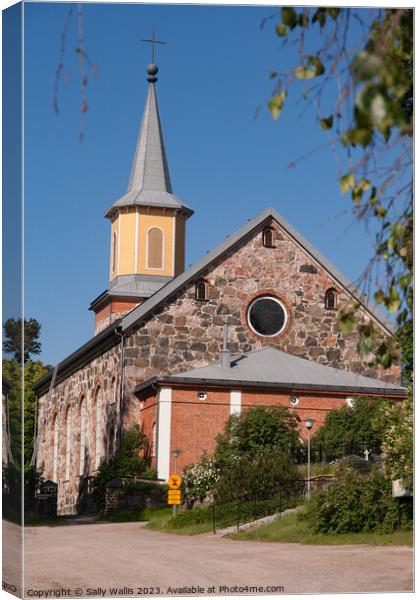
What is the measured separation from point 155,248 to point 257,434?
7849mm

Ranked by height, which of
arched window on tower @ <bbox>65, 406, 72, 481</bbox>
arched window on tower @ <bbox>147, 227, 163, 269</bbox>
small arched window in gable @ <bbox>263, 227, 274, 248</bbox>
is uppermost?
arched window on tower @ <bbox>147, 227, 163, 269</bbox>

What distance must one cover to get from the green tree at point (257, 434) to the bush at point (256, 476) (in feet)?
0.41

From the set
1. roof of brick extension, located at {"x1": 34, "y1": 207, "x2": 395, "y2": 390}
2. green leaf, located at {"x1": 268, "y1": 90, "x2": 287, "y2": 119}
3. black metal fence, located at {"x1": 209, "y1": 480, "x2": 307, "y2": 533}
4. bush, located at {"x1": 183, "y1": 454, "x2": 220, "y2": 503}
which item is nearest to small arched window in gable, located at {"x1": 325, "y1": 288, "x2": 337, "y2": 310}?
roof of brick extension, located at {"x1": 34, "y1": 207, "x2": 395, "y2": 390}

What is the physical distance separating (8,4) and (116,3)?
1.01 meters

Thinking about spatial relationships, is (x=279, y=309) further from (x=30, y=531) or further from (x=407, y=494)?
(x=30, y=531)

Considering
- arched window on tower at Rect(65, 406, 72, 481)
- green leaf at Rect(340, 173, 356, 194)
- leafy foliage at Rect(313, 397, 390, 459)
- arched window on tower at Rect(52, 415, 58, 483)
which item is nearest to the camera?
green leaf at Rect(340, 173, 356, 194)

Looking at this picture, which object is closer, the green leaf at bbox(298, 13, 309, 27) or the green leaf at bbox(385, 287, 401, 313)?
the green leaf at bbox(298, 13, 309, 27)

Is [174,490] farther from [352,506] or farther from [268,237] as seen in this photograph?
[268,237]

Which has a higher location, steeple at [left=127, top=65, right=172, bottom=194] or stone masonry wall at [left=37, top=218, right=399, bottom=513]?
steeple at [left=127, top=65, right=172, bottom=194]

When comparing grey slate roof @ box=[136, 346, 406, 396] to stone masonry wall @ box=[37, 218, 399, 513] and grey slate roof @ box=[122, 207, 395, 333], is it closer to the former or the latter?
stone masonry wall @ box=[37, 218, 399, 513]

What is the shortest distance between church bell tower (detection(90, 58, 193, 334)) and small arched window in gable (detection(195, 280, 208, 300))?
2.27ft

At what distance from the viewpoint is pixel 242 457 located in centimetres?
1234

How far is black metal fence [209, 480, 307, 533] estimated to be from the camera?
11.4 m

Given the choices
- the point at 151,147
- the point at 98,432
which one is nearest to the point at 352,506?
the point at 98,432
